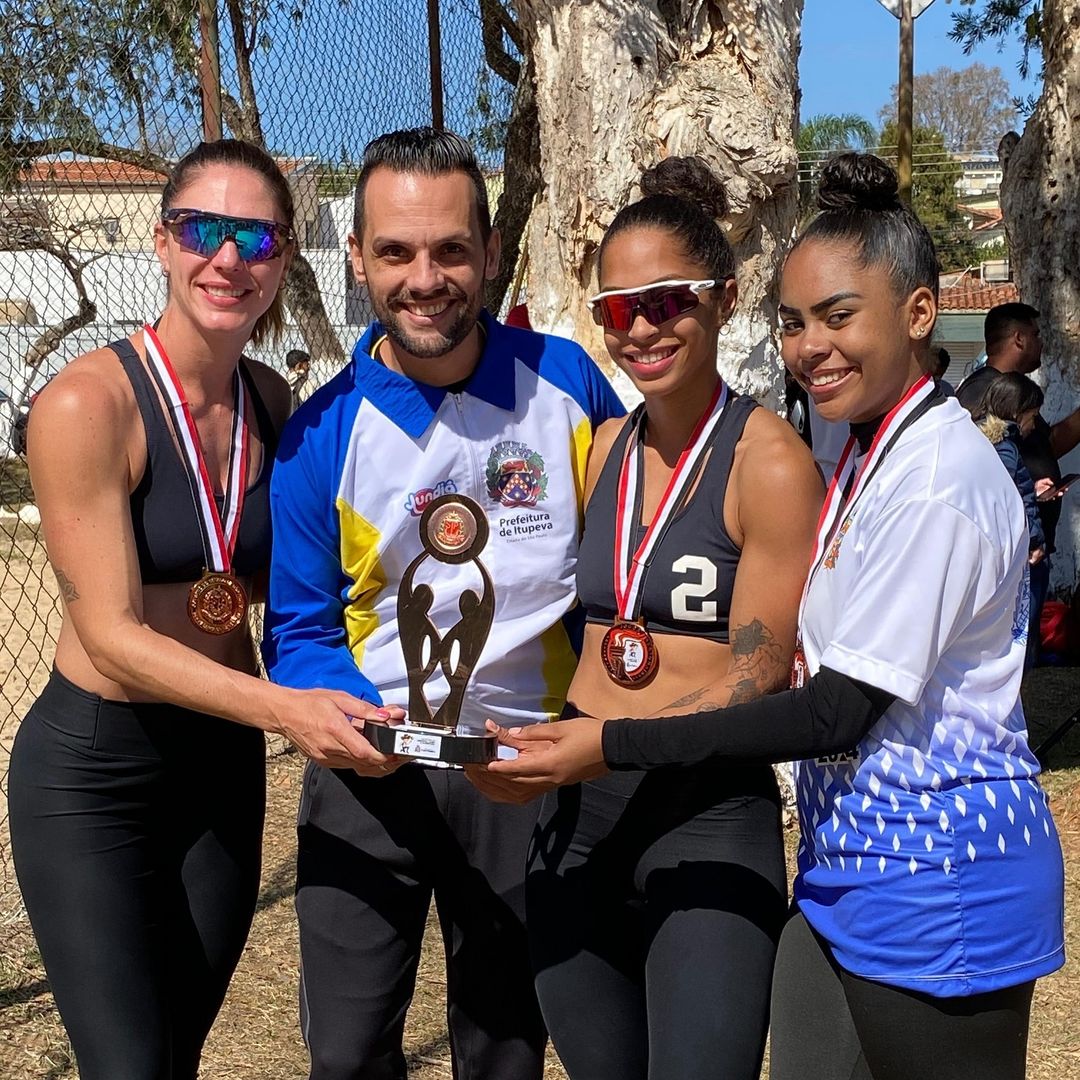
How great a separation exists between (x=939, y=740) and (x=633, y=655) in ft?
1.88

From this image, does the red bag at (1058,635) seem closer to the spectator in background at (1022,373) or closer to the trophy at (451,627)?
the spectator in background at (1022,373)

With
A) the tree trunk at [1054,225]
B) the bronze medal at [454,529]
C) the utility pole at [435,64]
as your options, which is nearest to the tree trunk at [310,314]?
the utility pole at [435,64]

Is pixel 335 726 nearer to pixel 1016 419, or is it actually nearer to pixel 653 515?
pixel 653 515

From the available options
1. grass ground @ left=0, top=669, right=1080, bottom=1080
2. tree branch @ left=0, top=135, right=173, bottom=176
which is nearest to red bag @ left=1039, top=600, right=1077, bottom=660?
grass ground @ left=0, top=669, right=1080, bottom=1080

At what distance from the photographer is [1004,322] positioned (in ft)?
24.2

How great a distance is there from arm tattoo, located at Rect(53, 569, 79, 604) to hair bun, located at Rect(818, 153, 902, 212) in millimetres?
1509

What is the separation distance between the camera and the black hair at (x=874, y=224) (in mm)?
2168

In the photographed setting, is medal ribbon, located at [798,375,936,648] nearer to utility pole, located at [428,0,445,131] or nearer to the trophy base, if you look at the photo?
the trophy base

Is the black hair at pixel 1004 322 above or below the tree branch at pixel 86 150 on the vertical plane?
below

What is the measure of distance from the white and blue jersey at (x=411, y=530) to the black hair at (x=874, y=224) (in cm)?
71

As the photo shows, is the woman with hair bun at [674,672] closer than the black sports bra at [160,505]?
Yes

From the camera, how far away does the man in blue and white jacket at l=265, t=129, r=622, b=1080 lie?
8.46 feet

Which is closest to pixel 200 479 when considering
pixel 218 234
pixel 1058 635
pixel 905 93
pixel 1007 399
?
pixel 218 234

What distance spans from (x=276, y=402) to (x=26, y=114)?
3.88 meters
